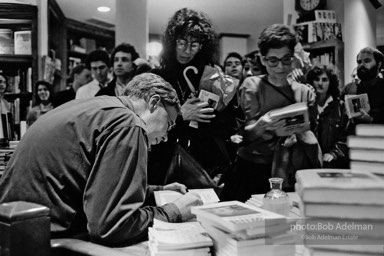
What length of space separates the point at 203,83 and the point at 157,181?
53cm

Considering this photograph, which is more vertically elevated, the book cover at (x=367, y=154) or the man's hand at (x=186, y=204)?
the book cover at (x=367, y=154)

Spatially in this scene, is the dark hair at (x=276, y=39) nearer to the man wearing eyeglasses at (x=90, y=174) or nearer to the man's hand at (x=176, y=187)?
the man's hand at (x=176, y=187)

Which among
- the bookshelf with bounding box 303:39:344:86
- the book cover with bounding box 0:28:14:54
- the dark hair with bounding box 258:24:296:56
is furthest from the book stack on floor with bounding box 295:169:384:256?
the book cover with bounding box 0:28:14:54

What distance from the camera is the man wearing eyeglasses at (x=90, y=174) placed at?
1.09 m

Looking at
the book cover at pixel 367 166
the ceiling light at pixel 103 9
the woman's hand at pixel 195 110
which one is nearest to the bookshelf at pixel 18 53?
the ceiling light at pixel 103 9

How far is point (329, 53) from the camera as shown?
4.17 m

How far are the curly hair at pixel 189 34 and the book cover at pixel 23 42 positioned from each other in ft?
11.1

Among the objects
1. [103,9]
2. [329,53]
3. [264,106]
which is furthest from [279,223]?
[103,9]

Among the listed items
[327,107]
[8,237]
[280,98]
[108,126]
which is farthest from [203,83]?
[8,237]

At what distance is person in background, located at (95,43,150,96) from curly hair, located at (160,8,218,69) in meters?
0.64

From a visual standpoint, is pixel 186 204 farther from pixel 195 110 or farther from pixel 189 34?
pixel 189 34

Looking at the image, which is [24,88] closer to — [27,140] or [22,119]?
[22,119]

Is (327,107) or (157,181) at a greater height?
(327,107)

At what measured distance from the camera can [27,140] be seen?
1.23 m
